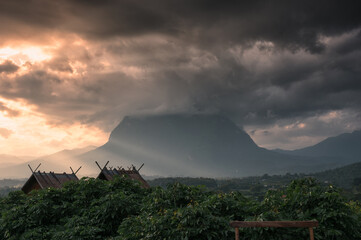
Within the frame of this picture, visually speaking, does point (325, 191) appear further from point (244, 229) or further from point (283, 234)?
point (244, 229)

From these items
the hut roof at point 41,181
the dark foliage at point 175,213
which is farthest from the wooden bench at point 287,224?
the hut roof at point 41,181

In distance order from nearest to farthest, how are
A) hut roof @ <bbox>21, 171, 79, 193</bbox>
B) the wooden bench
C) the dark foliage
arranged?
1. the wooden bench
2. the dark foliage
3. hut roof @ <bbox>21, 171, 79, 193</bbox>

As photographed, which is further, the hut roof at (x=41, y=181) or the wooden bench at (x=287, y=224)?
the hut roof at (x=41, y=181)

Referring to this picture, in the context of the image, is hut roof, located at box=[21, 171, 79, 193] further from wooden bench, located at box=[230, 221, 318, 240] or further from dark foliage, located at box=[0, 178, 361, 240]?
wooden bench, located at box=[230, 221, 318, 240]

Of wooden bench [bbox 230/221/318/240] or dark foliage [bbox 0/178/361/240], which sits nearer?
wooden bench [bbox 230/221/318/240]

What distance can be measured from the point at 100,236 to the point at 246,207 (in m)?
9.08

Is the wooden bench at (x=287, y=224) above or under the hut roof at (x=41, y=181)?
under

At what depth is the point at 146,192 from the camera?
28.4 meters

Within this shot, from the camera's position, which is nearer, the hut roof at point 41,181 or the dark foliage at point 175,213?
the dark foliage at point 175,213

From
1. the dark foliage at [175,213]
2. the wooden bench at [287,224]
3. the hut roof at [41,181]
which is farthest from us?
the hut roof at [41,181]

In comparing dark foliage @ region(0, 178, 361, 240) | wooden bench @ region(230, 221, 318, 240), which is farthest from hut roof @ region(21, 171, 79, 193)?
wooden bench @ region(230, 221, 318, 240)

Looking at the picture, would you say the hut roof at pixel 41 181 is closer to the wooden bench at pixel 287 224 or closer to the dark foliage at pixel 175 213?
the dark foliage at pixel 175 213

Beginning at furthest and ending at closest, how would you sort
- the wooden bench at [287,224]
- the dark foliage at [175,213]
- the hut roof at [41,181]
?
the hut roof at [41,181]
the dark foliage at [175,213]
the wooden bench at [287,224]

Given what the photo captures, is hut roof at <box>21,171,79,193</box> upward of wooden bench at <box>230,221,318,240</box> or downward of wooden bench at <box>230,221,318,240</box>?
upward
